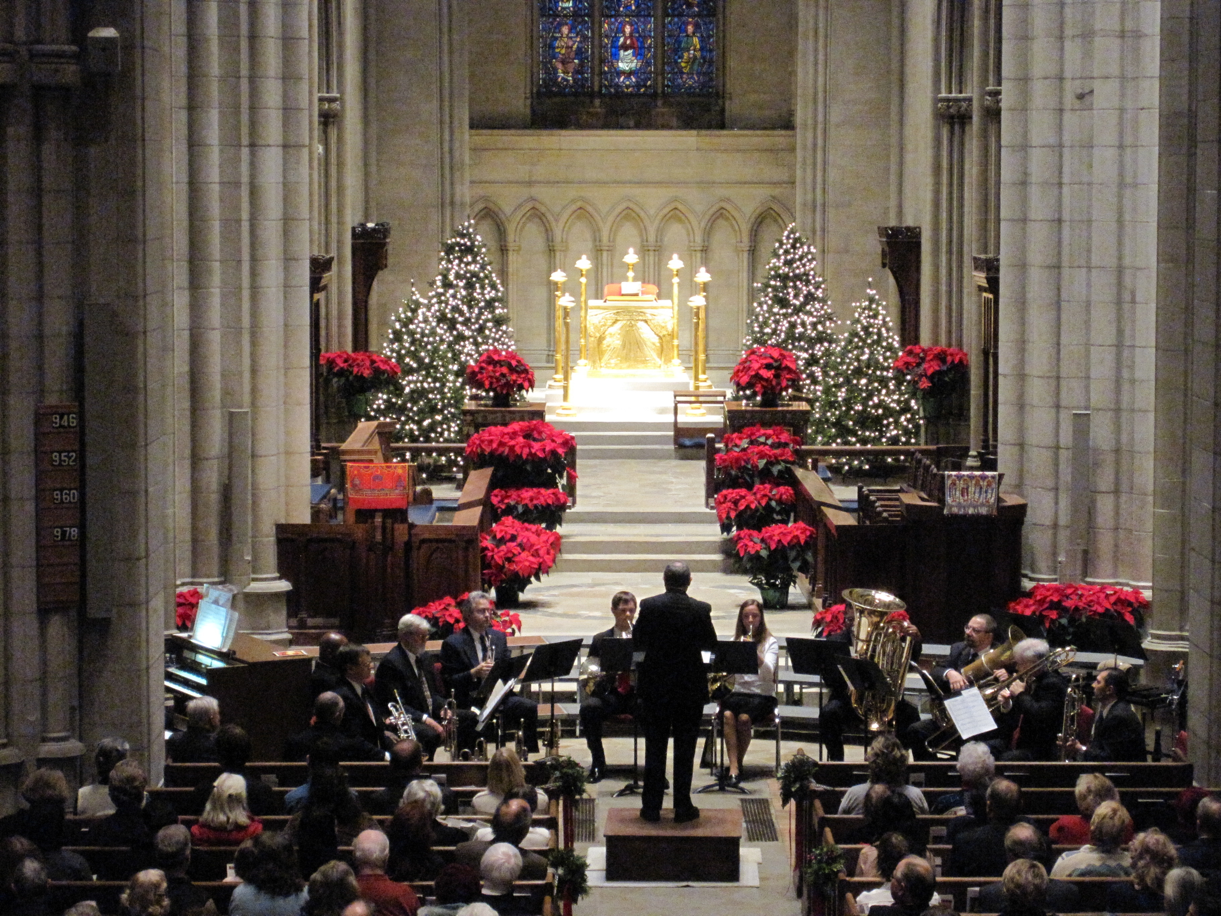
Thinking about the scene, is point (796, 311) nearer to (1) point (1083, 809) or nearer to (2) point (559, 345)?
(2) point (559, 345)

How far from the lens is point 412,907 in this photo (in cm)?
915

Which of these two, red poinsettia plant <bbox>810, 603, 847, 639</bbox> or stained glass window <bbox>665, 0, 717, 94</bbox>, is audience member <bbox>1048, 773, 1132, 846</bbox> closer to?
red poinsettia plant <bbox>810, 603, 847, 639</bbox>

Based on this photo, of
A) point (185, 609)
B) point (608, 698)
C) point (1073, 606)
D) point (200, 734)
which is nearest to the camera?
point (200, 734)

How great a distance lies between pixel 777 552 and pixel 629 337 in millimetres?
11960

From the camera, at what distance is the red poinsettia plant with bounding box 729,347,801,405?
25.7 metres

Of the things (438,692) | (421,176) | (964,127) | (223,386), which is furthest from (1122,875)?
(421,176)

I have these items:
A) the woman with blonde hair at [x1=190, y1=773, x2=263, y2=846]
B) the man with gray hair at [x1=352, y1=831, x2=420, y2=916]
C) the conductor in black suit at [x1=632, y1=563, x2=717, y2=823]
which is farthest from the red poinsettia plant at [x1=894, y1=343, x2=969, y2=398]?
the man with gray hair at [x1=352, y1=831, x2=420, y2=916]

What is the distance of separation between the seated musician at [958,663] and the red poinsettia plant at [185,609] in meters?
5.25

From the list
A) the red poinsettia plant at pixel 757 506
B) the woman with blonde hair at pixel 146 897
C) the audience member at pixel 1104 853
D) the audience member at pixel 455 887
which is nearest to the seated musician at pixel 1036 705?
the audience member at pixel 1104 853

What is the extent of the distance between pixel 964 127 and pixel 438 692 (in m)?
16.8

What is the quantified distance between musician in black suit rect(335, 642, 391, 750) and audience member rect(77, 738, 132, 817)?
4.49ft

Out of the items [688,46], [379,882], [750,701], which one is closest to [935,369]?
[750,701]

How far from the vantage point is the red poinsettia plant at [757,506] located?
2116 centimetres

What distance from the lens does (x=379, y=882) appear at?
9172mm
